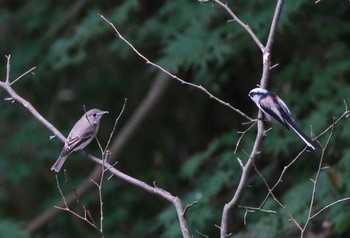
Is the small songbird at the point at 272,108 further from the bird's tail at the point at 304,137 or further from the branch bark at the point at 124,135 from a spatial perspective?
the branch bark at the point at 124,135

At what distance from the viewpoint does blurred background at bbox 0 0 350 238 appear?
698 centimetres

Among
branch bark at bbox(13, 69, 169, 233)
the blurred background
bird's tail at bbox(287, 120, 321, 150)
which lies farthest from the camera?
branch bark at bbox(13, 69, 169, 233)

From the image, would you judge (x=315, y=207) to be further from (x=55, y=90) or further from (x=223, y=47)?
(x=55, y=90)

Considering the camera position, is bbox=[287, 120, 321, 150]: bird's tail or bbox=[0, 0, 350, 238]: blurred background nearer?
bbox=[287, 120, 321, 150]: bird's tail

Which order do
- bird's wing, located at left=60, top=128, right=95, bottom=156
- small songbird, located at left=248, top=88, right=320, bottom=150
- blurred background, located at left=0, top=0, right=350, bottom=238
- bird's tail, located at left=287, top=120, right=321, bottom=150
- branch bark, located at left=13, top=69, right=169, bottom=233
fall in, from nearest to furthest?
bird's tail, located at left=287, top=120, right=321, bottom=150 < small songbird, located at left=248, top=88, right=320, bottom=150 < bird's wing, located at left=60, top=128, right=95, bottom=156 < blurred background, located at left=0, top=0, right=350, bottom=238 < branch bark, located at left=13, top=69, right=169, bottom=233

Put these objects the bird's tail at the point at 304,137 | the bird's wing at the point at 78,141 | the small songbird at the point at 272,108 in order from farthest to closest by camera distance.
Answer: the bird's wing at the point at 78,141 < the small songbird at the point at 272,108 < the bird's tail at the point at 304,137

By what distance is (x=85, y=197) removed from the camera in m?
9.02

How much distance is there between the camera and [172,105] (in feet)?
29.6

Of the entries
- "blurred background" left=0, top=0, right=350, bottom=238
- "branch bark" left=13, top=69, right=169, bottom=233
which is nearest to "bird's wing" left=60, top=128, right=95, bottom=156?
"blurred background" left=0, top=0, right=350, bottom=238

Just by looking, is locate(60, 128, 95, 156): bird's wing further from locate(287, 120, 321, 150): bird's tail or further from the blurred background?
locate(287, 120, 321, 150): bird's tail

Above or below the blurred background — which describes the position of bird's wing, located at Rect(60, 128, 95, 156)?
above

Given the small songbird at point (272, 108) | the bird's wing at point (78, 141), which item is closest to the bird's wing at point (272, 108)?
the small songbird at point (272, 108)

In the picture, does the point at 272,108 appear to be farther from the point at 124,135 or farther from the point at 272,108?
the point at 124,135

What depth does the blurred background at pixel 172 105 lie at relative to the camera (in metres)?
6.98
